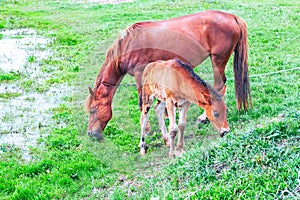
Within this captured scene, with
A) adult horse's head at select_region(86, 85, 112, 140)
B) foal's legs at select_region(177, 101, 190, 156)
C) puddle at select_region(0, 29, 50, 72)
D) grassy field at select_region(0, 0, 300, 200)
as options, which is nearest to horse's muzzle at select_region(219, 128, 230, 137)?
grassy field at select_region(0, 0, 300, 200)

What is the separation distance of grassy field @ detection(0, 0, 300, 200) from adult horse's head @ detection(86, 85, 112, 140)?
165 mm

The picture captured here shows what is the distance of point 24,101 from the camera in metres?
8.02

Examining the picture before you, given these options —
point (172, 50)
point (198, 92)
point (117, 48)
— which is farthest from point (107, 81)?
point (198, 92)

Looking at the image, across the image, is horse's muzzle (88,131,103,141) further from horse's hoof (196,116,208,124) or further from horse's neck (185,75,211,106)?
horse's neck (185,75,211,106)

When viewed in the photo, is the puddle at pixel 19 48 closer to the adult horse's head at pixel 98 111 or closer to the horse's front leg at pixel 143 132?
the adult horse's head at pixel 98 111

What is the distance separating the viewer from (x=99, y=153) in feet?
19.3

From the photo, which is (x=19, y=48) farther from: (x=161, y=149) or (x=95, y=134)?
(x=161, y=149)

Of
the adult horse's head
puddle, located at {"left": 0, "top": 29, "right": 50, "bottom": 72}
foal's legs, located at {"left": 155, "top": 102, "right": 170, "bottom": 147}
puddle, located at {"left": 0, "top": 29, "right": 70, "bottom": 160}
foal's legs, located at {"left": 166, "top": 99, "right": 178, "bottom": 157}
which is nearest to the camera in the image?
foal's legs, located at {"left": 166, "top": 99, "right": 178, "bottom": 157}

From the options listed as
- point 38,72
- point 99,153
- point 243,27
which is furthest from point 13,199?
point 38,72

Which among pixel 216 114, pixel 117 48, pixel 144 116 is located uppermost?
pixel 117 48

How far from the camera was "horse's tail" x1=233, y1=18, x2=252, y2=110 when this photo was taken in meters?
6.40

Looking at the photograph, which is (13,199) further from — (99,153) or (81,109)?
(81,109)

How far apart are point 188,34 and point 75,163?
8.31 ft

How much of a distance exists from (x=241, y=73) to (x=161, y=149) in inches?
68.2
